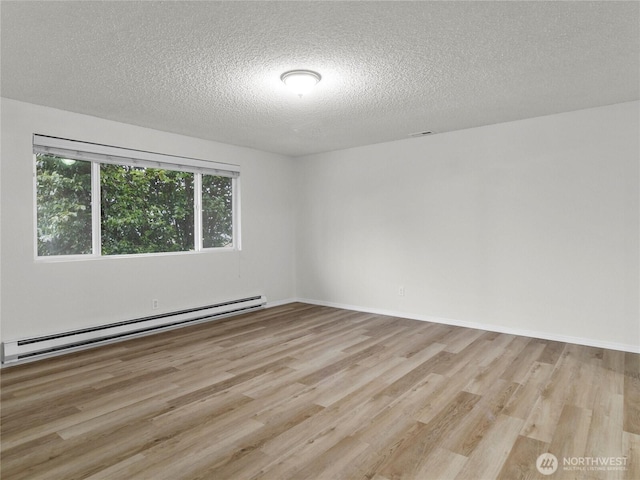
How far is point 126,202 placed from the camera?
14.4 ft

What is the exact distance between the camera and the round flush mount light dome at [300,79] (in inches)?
113

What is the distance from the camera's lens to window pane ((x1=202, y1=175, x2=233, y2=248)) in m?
5.24

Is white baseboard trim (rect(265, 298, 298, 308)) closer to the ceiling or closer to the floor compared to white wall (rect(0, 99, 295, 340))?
closer to the floor

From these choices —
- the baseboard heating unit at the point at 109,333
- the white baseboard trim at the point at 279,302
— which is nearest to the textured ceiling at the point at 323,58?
the baseboard heating unit at the point at 109,333

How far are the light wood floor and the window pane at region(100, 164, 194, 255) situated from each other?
119cm

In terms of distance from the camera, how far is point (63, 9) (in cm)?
205

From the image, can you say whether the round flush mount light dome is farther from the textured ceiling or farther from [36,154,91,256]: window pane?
[36,154,91,256]: window pane

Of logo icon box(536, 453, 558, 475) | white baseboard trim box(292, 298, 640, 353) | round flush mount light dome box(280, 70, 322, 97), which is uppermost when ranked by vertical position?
round flush mount light dome box(280, 70, 322, 97)

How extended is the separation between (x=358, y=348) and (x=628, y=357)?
250cm

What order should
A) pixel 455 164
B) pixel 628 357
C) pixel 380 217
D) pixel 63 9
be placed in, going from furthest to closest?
pixel 380 217 → pixel 455 164 → pixel 628 357 → pixel 63 9

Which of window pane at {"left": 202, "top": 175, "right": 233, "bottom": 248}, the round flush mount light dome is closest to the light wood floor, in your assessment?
window pane at {"left": 202, "top": 175, "right": 233, "bottom": 248}

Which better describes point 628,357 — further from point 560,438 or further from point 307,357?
point 307,357

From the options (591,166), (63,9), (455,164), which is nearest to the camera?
(63,9)

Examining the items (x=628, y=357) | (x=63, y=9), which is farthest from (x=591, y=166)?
(x=63, y=9)
